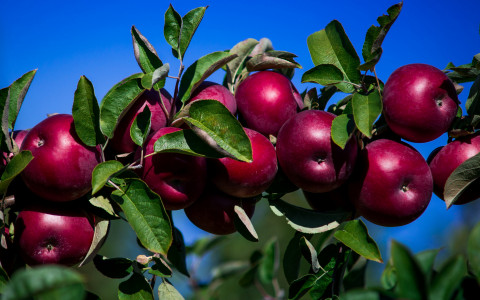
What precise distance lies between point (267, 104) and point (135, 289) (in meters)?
0.61

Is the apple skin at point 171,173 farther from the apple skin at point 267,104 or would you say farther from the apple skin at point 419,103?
the apple skin at point 419,103

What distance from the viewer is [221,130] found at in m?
1.13

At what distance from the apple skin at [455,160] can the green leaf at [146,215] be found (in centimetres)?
77

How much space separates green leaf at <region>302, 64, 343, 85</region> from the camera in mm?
1338

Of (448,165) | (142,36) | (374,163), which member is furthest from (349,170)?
(142,36)

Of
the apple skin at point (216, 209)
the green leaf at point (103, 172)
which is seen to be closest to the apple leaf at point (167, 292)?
the apple skin at point (216, 209)

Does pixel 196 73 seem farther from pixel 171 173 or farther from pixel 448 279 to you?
pixel 448 279

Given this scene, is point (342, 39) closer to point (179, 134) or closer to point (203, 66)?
point (203, 66)

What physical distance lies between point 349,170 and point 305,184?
0.12m

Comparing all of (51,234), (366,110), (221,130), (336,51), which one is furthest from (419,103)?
(51,234)

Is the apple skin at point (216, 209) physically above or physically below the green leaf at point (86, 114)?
below

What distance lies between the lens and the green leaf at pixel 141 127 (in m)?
1.19

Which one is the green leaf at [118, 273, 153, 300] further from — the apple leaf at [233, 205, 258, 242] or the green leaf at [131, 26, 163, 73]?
the green leaf at [131, 26, 163, 73]

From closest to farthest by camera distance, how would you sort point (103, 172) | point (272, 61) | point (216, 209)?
1. point (103, 172)
2. point (216, 209)
3. point (272, 61)
